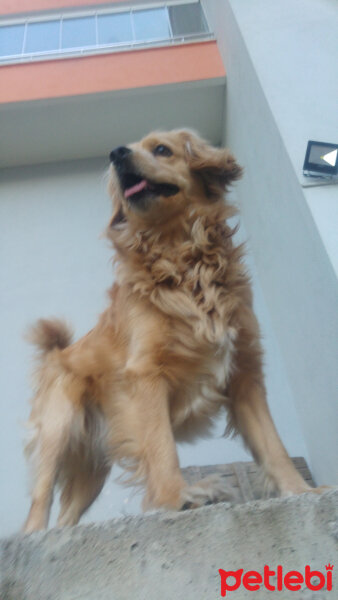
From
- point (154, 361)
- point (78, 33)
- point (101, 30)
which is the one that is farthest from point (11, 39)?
point (154, 361)

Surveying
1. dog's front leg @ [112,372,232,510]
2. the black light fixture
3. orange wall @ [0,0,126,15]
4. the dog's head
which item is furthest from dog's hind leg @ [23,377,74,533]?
orange wall @ [0,0,126,15]

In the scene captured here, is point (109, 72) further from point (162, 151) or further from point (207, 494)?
point (207, 494)

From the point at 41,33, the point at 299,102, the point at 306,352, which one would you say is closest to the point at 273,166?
the point at 299,102

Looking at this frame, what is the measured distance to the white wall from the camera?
10.3ft

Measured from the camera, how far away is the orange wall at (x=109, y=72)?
4.50m

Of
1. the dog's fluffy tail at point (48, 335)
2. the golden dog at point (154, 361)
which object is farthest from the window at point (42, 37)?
the dog's fluffy tail at point (48, 335)

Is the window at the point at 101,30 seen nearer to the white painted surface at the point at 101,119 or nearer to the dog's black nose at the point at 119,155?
the white painted surface at the point at 101,119

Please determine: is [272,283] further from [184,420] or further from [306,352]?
[184,420]

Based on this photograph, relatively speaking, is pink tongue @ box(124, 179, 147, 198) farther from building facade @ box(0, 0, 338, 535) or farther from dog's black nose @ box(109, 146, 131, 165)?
building facade @ box(0, 0, 338, 535)

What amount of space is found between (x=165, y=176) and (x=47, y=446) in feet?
3.82

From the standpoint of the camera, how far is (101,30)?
5387mm

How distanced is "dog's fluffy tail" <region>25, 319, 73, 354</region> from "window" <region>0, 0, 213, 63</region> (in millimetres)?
3997

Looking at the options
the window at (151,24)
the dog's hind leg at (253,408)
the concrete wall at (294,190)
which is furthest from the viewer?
the window at (151,24)

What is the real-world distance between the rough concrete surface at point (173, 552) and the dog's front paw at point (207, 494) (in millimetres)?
202
